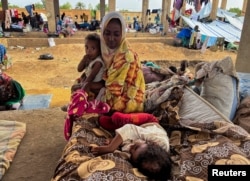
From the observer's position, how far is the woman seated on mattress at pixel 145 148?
1.63 m

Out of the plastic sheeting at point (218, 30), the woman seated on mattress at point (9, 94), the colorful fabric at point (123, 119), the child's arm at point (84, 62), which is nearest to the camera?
the colorful fabric at point (123, 119)

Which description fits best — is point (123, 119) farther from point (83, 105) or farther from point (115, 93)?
point (83, 105)

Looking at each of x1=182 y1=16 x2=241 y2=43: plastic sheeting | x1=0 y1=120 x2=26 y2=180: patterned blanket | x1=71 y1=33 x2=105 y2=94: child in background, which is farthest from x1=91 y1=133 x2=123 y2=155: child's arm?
x1=182 y1=16 x2=241 y2=43: plastic sheeting

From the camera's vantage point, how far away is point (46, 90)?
5.74 m

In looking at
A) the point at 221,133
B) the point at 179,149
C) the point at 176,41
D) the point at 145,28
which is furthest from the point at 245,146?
the point at 145,28

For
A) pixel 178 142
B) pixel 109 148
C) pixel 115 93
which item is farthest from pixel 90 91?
pixel 178 142

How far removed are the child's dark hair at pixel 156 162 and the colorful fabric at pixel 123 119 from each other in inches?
18.7

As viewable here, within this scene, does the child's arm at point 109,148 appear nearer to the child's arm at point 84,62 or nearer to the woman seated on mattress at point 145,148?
the woman seated on mattress at point 145,148

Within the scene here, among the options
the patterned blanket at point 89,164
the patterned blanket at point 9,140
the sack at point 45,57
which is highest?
the patterned blanket at point 89,164

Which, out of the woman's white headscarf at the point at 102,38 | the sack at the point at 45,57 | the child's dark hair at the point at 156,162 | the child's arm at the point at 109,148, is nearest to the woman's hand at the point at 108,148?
the child's arm at the point at 109,148

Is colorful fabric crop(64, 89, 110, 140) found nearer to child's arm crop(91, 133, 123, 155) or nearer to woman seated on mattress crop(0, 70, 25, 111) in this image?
child's arm crop(91, 133, 123, 155)

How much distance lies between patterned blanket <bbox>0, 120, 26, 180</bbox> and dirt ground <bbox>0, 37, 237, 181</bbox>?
0.06m

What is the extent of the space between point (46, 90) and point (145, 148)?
445cm

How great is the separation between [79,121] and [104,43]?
0.77 metres
